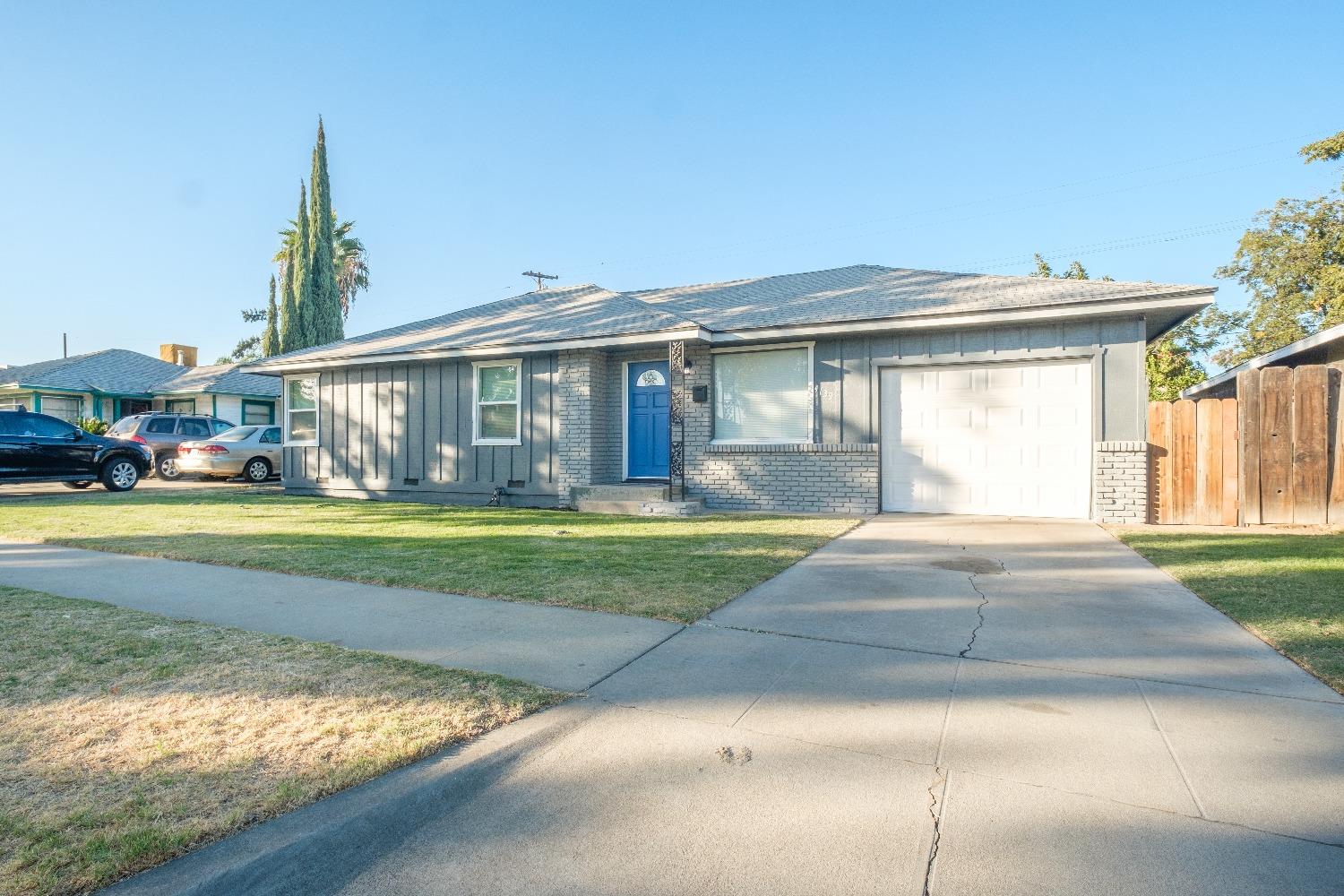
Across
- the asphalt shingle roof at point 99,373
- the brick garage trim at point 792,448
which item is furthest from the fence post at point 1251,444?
the asphalt shingle roof at point 99,373

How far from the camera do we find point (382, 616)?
5.05m

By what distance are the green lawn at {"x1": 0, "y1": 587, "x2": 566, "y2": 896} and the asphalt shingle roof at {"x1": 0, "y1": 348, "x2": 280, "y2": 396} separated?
25.3 meters

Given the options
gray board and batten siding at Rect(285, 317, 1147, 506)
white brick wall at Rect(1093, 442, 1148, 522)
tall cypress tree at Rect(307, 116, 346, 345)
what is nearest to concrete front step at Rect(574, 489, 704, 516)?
gray board and batten siding at Rect(285, 317, 1147, 506)

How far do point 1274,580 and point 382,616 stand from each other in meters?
6.86

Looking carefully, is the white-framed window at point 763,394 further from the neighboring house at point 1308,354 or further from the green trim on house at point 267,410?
the green trim on house at point 267,410

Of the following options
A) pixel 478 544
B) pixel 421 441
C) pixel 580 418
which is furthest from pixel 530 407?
pixel 478 544

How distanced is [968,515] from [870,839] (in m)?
9.02

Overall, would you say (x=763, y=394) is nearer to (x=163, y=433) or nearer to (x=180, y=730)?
(x=180, y=730)

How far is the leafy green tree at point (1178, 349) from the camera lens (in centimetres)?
2214

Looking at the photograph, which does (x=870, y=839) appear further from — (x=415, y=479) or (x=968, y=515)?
(x=415, y=479)

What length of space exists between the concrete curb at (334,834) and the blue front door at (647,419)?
380 inches

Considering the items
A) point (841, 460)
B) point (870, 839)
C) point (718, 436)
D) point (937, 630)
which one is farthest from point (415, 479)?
Answer: point (870, 839)

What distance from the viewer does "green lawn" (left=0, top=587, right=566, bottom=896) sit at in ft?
7.54

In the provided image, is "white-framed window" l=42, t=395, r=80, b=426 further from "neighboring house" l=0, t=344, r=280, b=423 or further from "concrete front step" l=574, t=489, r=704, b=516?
"concrete front step" l=574, t=489, r=704, b=516
